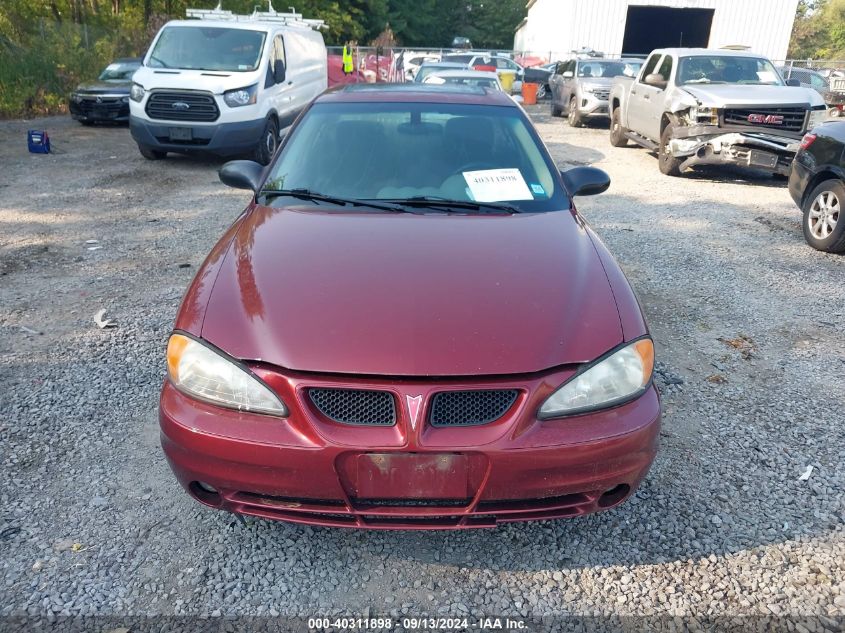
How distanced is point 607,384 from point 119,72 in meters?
16.3

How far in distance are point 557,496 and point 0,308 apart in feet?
14.5

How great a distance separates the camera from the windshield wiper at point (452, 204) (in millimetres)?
3203

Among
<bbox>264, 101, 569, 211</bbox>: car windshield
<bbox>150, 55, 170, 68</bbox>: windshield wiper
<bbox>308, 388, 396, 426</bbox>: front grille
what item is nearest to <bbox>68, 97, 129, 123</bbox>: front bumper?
<bbox>150, 55, 170, 68</bbox>: windshield wiper

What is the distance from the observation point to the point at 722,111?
29.8ft

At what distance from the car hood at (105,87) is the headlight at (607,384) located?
15020mm

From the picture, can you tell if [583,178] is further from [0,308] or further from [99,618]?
[0,308]

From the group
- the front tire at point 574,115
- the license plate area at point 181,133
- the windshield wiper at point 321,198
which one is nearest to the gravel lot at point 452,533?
the windshield wiper at point 321,198

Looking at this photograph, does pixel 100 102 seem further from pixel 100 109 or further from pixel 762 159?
pixel 762 159

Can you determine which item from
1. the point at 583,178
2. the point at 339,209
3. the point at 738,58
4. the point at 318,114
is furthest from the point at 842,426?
the point at 738,58

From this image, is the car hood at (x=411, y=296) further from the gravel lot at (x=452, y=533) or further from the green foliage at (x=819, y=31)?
the green foliage at (x=819, y=31)

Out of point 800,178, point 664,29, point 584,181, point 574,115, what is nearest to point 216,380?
point 584,181

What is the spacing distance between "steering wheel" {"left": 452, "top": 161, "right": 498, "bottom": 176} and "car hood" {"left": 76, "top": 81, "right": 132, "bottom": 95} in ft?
44.3

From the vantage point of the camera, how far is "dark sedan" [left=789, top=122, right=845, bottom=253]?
6.07 meters

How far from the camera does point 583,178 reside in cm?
370
